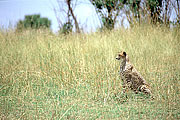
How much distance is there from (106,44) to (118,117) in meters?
2.76

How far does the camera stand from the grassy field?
2492 millimetres

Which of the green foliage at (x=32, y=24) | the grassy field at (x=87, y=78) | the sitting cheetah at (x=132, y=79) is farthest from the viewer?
the green foliage at (x=32, y=24)

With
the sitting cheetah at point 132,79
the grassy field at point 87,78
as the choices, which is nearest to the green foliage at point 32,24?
the grassy field at point 87,78

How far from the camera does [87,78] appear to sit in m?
3.53

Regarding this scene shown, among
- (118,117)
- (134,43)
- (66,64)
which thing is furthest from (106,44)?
(118,117)

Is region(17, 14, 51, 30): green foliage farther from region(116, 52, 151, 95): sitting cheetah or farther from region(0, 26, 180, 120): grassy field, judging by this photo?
region(116, 52, 151, 95): sitting cheetah

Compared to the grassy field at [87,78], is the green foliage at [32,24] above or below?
above

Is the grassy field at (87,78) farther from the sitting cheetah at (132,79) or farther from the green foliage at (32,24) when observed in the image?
the green foliage at (32,24)

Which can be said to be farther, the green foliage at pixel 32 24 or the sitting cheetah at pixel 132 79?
the green foliage at pixel 32 24

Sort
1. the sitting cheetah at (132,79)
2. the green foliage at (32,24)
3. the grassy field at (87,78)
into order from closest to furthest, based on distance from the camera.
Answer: the grassy field at (87,78) → the sitting cheetah at (132,79) → the green foliage at (32,24)

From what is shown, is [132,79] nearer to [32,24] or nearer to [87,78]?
[87,78]

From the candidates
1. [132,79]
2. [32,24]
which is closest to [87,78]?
[132,79]

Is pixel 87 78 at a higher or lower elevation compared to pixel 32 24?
lower

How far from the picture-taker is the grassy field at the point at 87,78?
249 centimetres
